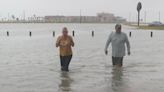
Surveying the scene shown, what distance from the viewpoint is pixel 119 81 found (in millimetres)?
14234

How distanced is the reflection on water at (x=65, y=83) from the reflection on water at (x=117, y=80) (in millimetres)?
1229

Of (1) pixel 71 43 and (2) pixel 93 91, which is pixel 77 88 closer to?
(2) pixel 93 91

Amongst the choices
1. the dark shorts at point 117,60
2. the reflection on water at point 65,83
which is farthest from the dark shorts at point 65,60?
the dark shorts at point 117,60

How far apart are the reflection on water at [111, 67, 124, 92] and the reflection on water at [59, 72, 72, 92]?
1.23m

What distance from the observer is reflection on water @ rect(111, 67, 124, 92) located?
41.9 feet

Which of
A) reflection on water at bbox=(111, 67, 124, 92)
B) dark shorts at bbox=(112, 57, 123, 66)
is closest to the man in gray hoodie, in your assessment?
dark shorts at bbox=(112, 57, 123, 66)

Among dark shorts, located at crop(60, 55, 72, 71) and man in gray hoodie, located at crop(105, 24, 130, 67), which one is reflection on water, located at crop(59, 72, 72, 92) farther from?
Result: man in gray hoodie, located at crop(105, 24, 130, 67)

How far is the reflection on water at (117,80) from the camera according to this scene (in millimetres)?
12758

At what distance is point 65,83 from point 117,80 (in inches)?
65.2

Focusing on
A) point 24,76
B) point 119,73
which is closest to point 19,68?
point 24,76

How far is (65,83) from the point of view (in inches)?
547

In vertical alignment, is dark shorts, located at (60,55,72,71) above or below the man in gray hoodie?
below

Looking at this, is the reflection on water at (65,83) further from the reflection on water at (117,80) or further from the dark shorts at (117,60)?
the dark shorts at (117,60)

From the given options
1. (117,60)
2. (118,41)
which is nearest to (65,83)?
(118,41)
